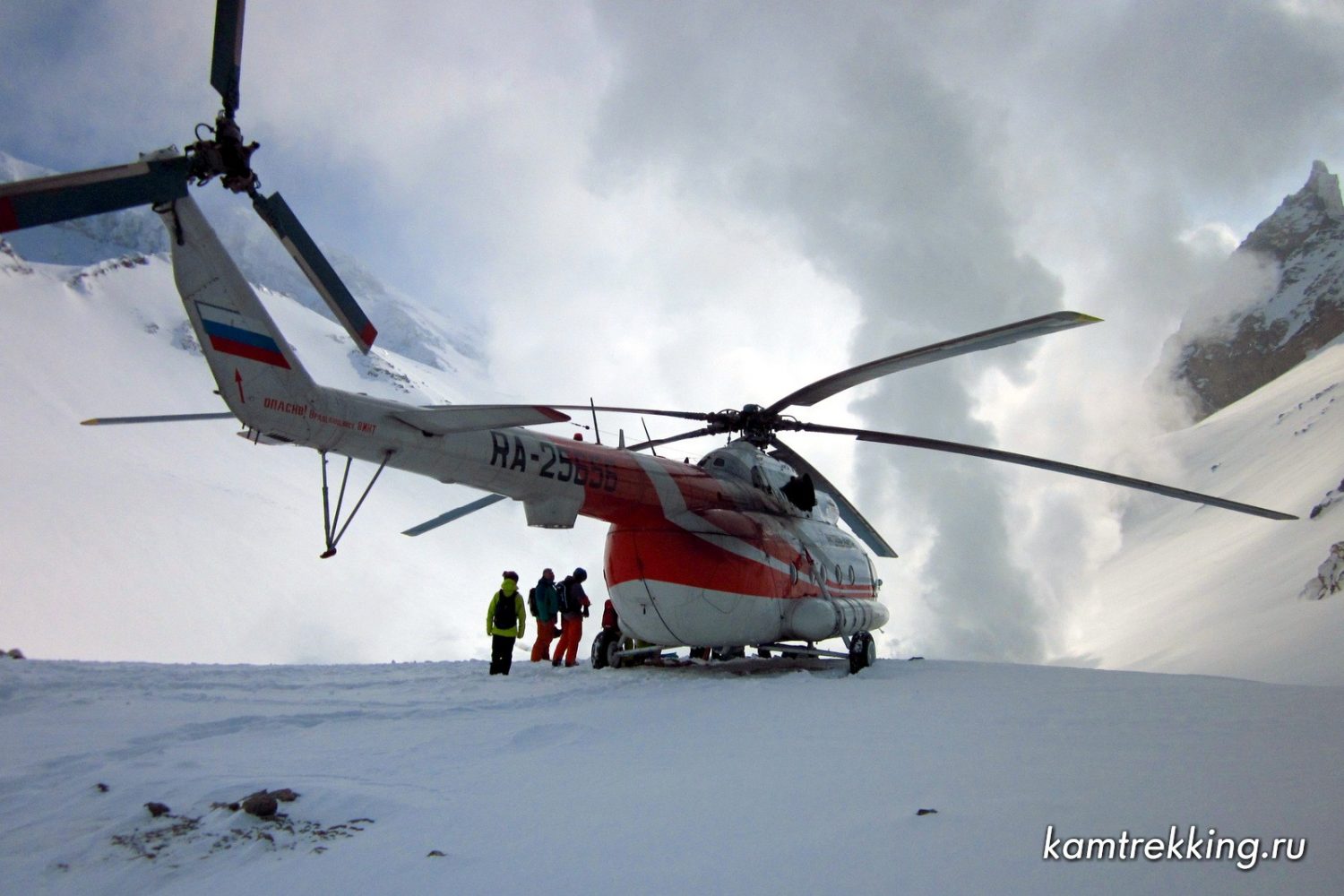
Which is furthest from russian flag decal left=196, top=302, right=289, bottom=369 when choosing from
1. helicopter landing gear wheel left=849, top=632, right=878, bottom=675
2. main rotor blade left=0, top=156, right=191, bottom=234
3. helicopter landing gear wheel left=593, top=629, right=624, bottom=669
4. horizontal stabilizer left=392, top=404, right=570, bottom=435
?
helicopter landing gear wheel left=849, top=632, right=878, bottom=675

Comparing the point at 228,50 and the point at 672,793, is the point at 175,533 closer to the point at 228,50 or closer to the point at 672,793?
the point at 228,50

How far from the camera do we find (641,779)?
4008mm

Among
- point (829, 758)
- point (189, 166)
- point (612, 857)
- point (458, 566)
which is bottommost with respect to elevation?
point (612, 857)

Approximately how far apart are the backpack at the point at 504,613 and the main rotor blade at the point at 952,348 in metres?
5.07

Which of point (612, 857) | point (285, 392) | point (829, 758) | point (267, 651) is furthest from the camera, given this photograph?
point (267, 651)

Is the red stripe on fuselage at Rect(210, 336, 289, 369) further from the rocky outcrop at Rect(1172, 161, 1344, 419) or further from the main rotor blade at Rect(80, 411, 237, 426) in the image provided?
the rocky outcrop at Rect(1172, 161, 1344, 419)

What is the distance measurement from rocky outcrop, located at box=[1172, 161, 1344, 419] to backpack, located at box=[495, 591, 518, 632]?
2984 inches

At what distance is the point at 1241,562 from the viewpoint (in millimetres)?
22359

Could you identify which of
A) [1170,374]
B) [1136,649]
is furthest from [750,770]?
[1170,374]

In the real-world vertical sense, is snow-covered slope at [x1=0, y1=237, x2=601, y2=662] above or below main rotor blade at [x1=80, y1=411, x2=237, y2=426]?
above

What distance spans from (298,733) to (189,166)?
3.89m

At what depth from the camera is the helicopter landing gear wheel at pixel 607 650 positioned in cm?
1079

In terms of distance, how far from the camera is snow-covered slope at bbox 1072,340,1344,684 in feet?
48.5

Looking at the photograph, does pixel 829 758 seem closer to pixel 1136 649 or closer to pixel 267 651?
pixel 1136 649
